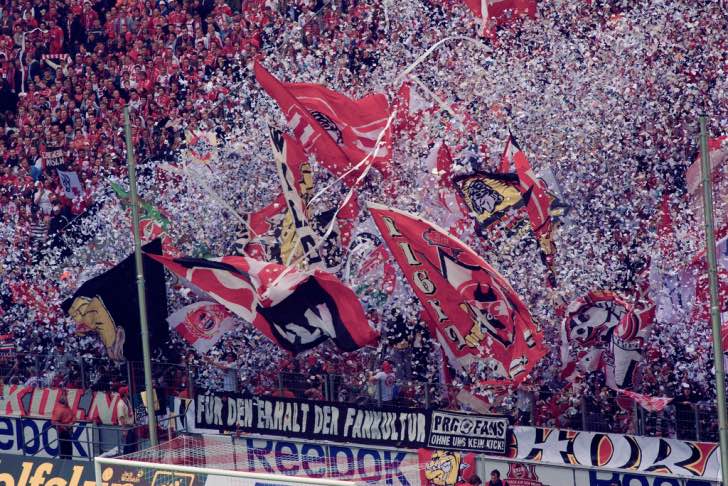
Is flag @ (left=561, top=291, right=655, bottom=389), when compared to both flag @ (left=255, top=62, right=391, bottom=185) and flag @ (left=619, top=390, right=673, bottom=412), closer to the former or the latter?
flag @ (left=619, top=390, right=673, bottom=412)

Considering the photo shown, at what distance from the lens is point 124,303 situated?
68.1 feet

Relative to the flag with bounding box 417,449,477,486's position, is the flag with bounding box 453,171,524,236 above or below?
above

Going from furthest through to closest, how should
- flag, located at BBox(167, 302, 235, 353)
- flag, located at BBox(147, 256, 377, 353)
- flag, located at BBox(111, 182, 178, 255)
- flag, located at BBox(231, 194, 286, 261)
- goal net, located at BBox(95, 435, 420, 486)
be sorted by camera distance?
flag, located at BBox(111, 182, 178, 255)
flag, located at BBox(231, 194, 286, 261)
flag, located at BBox(167, 302, 235, 353)
flag, located at BBox(147, 256, 377, 353)
goal net, located at BBox(95, 435, 420, 486)

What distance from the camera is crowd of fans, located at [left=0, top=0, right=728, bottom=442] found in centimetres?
1972

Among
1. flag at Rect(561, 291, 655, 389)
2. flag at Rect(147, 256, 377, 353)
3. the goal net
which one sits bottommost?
the goal net

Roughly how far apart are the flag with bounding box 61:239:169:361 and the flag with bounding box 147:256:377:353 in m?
0.77

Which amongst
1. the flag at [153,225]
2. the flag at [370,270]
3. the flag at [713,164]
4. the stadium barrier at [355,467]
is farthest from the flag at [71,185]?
the flag at [713,164]

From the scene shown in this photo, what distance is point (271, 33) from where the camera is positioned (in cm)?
2673

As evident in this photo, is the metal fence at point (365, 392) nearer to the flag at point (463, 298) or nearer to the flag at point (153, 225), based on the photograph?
the flag at point (463, 298)

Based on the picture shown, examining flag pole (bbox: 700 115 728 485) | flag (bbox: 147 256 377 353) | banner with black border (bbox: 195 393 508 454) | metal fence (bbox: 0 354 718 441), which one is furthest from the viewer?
flag (bbox: 147 256 377 353)

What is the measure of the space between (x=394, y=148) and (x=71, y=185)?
7329mm

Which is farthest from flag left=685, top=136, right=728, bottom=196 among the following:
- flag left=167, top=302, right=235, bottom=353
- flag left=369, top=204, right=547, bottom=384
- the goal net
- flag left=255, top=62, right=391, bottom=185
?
flag left=167, top=302, right=235, bottom=353

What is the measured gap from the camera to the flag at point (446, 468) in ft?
56.0

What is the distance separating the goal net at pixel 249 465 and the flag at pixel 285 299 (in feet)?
5.02
